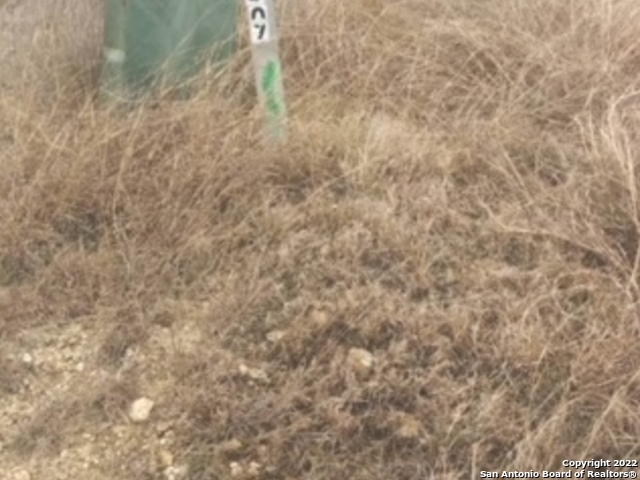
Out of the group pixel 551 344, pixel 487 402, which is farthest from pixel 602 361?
pixel 487 402

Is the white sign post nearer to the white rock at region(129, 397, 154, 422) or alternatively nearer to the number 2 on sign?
the number 2 on sign

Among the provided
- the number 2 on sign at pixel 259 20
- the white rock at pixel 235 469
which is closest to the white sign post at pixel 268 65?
the number 2 on sign at pixel 259 20

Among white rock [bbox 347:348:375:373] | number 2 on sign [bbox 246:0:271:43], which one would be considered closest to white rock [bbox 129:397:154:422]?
white rock [bbox 347:348:375:373]

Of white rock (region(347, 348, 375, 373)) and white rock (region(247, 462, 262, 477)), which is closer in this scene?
white rock (region(247, 462, 262, 477))

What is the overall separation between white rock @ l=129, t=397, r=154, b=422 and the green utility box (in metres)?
1.06

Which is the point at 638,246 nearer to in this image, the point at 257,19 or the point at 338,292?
the point at 338,292

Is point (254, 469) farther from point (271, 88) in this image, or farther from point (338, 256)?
point (271, 88)

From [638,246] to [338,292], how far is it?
0.71m

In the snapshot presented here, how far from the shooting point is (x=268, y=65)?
98.3 inches

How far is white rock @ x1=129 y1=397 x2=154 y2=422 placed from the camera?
1.92 m

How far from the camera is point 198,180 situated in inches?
94.7

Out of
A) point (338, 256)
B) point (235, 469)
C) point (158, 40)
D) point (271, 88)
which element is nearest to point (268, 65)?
point (271, 88)

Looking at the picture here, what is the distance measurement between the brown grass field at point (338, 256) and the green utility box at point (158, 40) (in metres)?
0.09

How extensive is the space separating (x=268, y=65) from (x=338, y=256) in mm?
639
